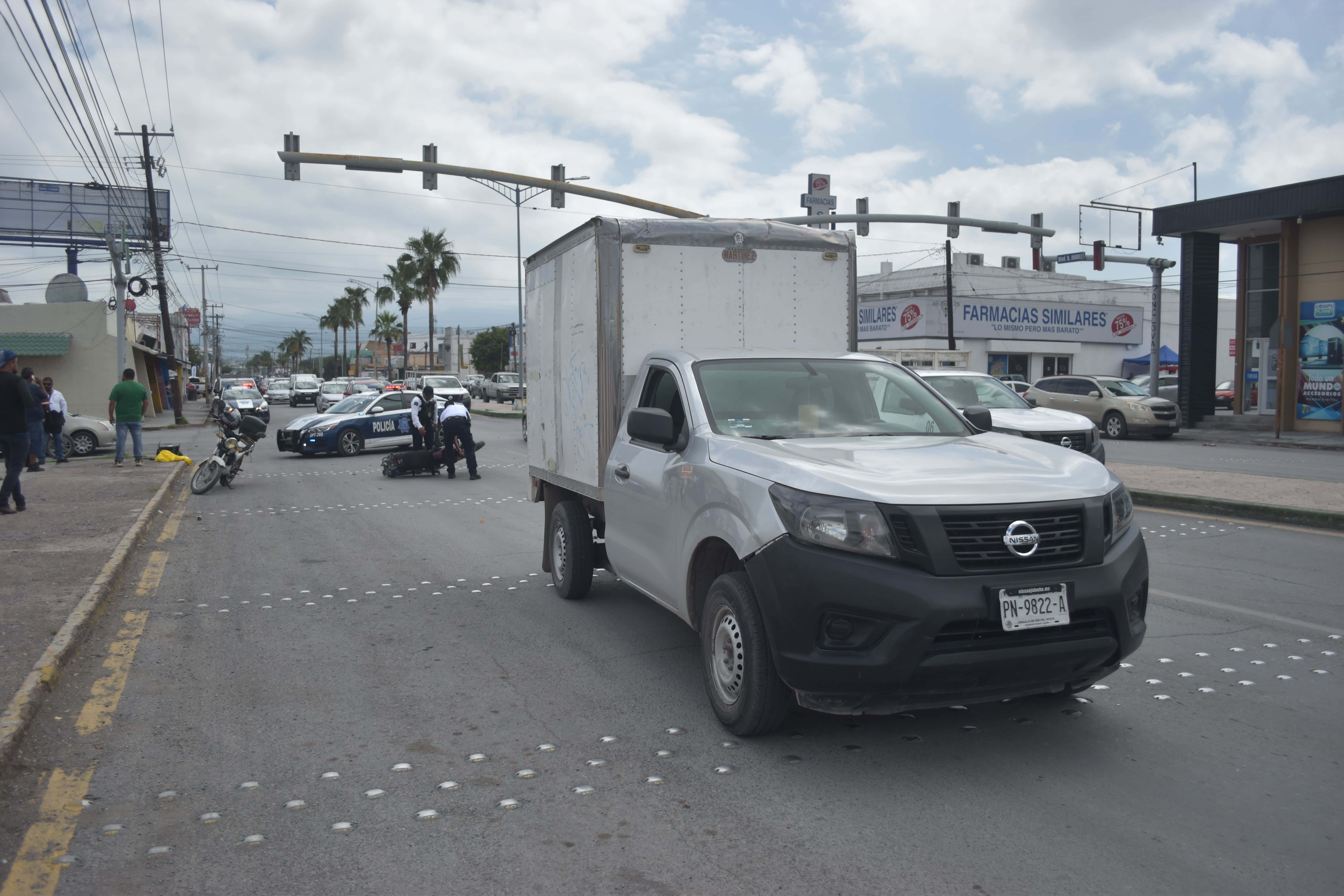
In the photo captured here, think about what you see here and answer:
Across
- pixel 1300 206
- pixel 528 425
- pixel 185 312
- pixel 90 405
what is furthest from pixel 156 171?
pixel 1300 206

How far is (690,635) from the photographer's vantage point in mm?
6363

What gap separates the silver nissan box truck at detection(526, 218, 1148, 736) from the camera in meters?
3.86

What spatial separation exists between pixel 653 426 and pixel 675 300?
1.74 meters

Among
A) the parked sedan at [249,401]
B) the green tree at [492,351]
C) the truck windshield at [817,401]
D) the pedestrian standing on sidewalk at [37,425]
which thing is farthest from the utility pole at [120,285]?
the green tree at [492,351]

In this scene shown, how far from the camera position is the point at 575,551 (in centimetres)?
727

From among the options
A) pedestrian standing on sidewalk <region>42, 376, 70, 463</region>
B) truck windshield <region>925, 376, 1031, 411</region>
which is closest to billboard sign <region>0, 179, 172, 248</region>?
pedestrian standing on sidewalk <region>42, 376, 70, 463</region>

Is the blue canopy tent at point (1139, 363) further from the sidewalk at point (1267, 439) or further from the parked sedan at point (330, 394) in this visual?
the parked sedan at point (330, 394)

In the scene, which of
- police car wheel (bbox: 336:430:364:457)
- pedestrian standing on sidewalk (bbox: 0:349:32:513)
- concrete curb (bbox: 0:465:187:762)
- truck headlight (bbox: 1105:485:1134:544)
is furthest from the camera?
police car wheel (bbox: 336:430:364:457)

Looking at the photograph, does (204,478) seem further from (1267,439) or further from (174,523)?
(1267,439)

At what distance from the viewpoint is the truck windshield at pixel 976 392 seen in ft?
45.1

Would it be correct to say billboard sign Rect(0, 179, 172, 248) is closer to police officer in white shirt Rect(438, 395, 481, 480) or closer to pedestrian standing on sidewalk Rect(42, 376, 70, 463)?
pedestrian standing on sidewalk Rect(42, 376, 70, 463)

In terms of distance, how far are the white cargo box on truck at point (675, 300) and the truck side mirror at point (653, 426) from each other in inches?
46.4

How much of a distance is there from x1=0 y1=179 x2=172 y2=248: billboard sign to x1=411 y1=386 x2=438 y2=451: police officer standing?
1515 inches

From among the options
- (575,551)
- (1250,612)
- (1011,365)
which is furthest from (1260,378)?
(575,551)
